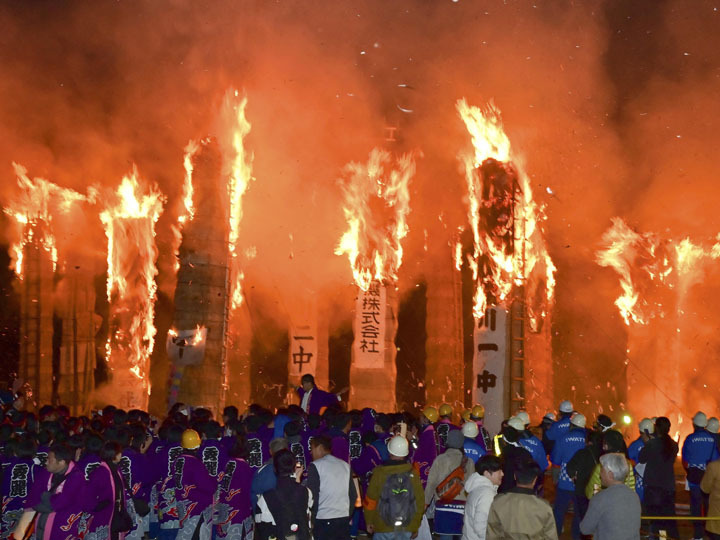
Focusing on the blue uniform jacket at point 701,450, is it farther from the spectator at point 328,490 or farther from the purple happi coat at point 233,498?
the purple happi coat at point 233,498

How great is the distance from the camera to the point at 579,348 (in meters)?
29.2

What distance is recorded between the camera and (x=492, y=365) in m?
15.0

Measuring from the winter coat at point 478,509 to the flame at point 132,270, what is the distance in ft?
65.4

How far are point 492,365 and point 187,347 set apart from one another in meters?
6.58

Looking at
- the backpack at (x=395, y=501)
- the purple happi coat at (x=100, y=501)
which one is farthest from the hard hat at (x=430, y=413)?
the purple happi coat at (x=100, y=501)

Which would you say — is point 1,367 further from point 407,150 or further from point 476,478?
point 476,478

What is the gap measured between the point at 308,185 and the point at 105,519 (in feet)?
59.7

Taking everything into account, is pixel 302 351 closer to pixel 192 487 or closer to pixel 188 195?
pixel 188 195

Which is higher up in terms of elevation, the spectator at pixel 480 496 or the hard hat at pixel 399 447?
the hard hat at pixel 399 447

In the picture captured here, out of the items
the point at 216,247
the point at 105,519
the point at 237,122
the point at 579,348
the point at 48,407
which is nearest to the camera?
the point at 105,519

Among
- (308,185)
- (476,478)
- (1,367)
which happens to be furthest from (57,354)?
(476,478)

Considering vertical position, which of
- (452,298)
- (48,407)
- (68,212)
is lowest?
(48,407)

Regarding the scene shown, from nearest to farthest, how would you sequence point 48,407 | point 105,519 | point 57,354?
point 105,519 → point 48,407 → point 57,354

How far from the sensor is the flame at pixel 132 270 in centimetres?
2570
